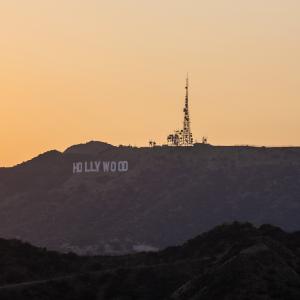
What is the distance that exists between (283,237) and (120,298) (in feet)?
114

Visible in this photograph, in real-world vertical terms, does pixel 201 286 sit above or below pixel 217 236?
below

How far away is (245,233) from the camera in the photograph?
147 m

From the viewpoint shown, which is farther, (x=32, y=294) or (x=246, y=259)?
(x=32, y=294)

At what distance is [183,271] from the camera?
12100 centimetres

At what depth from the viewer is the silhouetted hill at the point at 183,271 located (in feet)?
303

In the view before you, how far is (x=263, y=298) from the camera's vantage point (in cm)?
8788

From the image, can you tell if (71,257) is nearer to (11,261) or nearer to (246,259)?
(11,261)

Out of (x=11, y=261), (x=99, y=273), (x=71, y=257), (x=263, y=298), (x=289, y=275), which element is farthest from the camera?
(x=71, y=257)

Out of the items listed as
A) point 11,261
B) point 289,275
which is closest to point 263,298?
point 289,275

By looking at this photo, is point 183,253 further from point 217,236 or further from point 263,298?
point 263,298

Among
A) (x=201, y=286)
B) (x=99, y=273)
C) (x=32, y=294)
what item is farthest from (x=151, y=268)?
(x=201, y=286)

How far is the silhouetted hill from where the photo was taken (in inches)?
3634

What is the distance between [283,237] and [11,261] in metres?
30.8

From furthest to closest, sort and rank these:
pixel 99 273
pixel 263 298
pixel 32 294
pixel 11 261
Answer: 1. pixel 11 261
2. pixel 99 273
3. pixel 32 294
4. pixel 263 298
